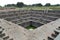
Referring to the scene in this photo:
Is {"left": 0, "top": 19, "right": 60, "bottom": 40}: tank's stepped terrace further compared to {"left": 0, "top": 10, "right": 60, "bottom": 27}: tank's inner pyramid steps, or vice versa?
{"left": 0, "top": 10, "right": 60, "bottom": 27}: tank's inner pyramid steps

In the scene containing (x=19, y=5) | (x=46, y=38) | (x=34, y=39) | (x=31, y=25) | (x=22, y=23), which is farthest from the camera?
(x=19, y=5)

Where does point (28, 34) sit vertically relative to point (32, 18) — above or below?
above

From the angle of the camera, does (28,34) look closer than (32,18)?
Yes

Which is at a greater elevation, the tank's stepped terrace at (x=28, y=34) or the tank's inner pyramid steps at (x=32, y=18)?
the tank's stepped terrace at (x=28, y=34)

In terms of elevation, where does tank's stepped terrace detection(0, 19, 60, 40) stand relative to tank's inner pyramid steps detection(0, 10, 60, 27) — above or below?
above

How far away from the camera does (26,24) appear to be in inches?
704

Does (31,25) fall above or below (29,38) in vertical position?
below

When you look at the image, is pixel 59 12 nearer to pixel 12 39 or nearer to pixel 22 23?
pixel 22 23

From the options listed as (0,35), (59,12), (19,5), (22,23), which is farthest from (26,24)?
(19,5)

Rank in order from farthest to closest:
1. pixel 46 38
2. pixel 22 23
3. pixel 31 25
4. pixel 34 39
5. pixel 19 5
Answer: pixel 19 5 < pixel 31 25 < pixel 22 23 < pixel 46 38 < pixel 34 39

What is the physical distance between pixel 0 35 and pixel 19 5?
36094mm

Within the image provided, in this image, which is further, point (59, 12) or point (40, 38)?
point (59, 12)

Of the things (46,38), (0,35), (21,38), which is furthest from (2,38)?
(46,38)

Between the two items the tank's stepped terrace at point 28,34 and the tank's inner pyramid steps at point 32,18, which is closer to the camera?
the tank's stepped terrace at point 28,34
